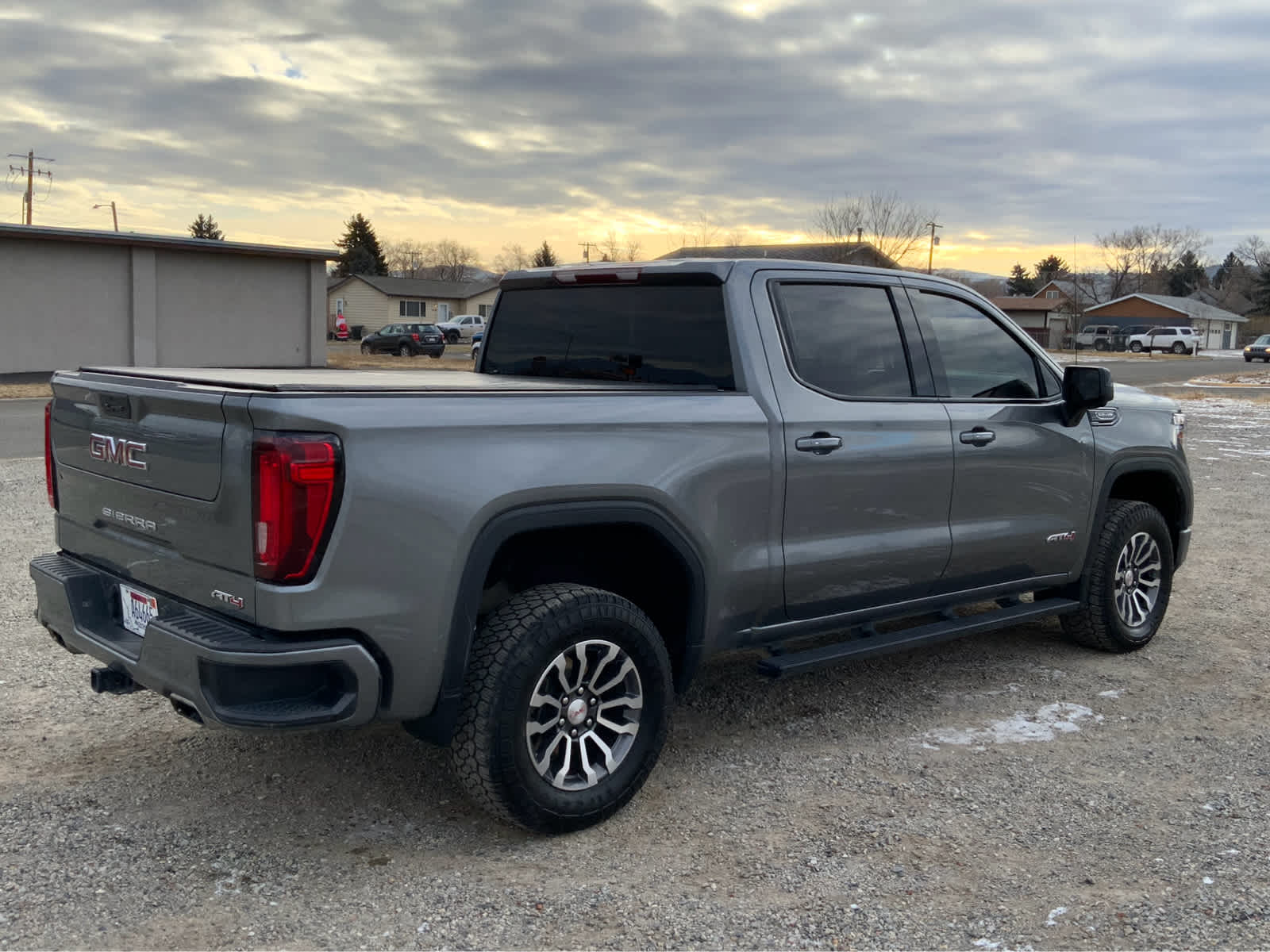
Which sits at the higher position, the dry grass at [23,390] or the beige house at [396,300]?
the beige house at [396,300]

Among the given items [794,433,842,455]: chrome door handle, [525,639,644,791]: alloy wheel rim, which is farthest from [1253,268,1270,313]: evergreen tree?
[525,639,644,791]: alloy wheel rim

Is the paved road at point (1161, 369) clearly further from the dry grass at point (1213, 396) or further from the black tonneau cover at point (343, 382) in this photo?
the black tonneau cover at point (343, 382)

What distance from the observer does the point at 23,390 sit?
2447 cm

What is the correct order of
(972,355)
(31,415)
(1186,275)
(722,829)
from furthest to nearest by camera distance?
(1186,275) → (31,415) → (972,355) → (722,829)

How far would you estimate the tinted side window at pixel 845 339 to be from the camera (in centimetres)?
455

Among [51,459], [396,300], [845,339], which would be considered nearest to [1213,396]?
[845,339]

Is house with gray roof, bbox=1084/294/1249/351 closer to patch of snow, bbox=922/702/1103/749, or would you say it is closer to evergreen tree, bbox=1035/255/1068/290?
evergreen tree, bbox=1035/255/1068/290

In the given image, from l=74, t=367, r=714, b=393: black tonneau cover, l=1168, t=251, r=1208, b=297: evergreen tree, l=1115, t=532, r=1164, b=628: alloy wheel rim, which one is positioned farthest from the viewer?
l=1168, t=251, r=1208, b=297: evergreen tree

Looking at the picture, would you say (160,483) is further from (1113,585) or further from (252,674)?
(1113,585)

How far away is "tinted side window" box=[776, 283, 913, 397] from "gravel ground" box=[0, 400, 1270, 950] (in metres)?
1.45

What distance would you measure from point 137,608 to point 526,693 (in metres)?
1.30

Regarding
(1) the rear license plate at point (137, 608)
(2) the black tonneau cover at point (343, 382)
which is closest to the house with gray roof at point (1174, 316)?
(2) the black tonneau cover at point (343, 382)

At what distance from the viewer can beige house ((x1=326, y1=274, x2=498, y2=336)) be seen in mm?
72688

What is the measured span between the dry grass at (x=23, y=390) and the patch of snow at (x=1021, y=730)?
22.0m
